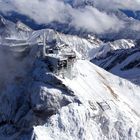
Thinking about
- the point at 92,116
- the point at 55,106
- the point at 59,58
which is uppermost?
the point at 59,58

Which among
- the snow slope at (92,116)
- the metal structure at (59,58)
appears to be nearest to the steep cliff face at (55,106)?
the snow slope at (92,116)

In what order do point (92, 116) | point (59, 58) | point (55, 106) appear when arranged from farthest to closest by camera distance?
point (59, 58) < point (92, 116) < point (55, 106)

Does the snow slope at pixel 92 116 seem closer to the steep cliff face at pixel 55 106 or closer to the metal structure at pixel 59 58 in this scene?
the steep cliff face at pixel 55 106

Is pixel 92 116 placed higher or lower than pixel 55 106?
higher

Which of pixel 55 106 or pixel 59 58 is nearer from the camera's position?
pixel 55 106

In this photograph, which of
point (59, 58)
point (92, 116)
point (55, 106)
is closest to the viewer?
point (55, 106)

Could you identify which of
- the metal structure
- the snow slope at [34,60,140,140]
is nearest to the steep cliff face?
the snow slope at [34,60,140,140]

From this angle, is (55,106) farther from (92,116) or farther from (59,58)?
(59,58)

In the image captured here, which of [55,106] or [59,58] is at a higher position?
[59,58]

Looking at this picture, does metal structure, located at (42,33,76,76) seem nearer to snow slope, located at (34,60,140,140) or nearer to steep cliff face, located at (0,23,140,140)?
steep cliff face, located at (0,23,140,140)

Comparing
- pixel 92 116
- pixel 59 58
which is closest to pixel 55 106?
pixel 92 116

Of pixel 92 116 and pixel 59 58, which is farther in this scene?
pixel 59 58
